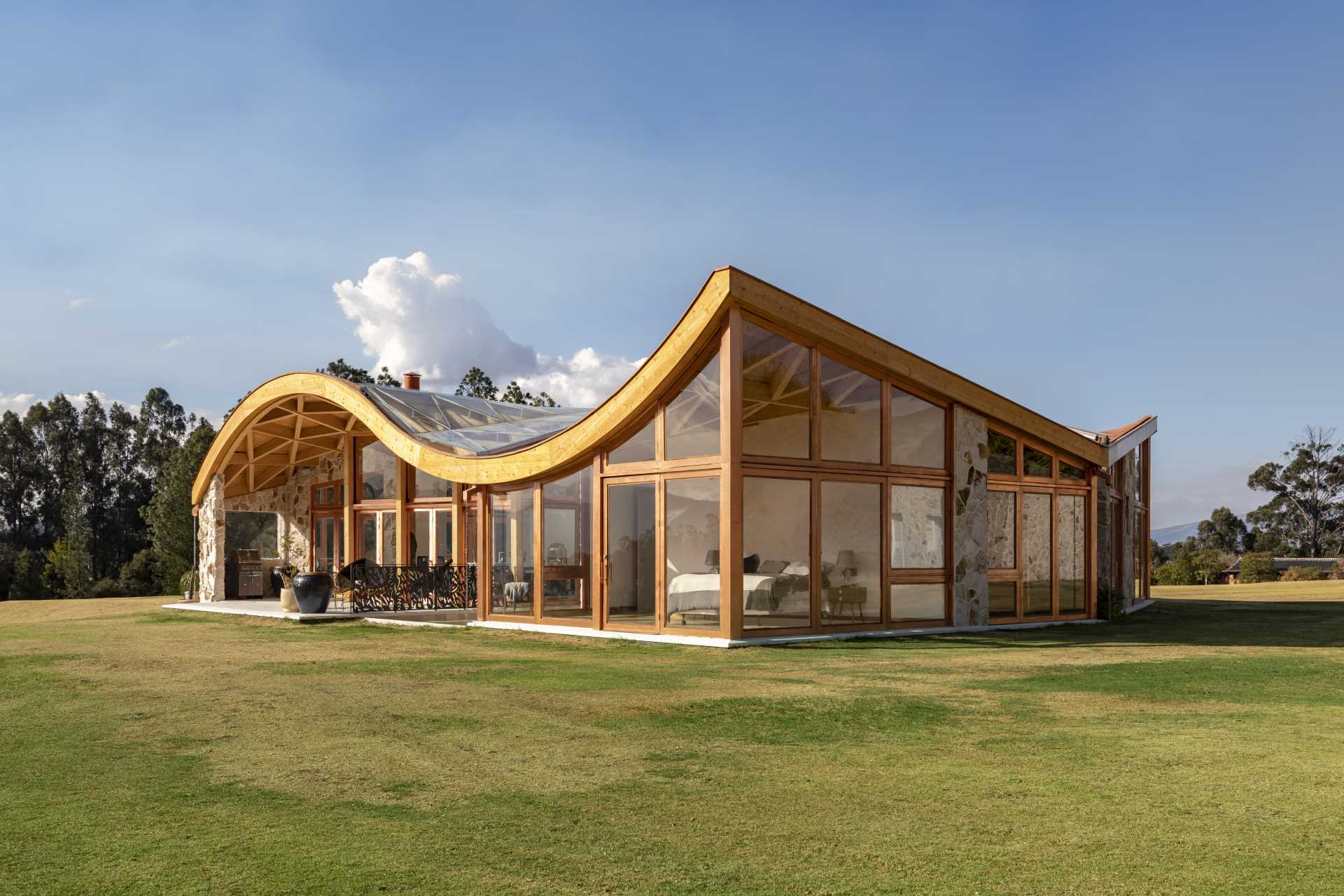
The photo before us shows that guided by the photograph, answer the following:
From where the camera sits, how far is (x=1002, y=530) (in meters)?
16.8

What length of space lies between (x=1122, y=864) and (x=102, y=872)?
4.16 metres

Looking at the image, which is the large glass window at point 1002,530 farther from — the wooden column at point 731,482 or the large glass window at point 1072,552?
the wooden column at point 731,482

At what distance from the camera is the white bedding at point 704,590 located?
46.6 feet

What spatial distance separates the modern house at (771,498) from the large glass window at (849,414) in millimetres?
30

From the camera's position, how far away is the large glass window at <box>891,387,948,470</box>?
15.7 m

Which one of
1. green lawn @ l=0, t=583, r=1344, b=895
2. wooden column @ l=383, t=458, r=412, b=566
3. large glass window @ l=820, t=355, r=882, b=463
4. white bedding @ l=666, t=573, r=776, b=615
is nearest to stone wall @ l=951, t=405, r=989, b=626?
large glass window @ l=820, t=355, r=882, b=463

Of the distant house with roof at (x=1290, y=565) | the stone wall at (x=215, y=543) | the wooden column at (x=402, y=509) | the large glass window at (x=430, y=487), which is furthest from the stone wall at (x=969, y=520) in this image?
the distant house with roof at (x=1290, y=565)

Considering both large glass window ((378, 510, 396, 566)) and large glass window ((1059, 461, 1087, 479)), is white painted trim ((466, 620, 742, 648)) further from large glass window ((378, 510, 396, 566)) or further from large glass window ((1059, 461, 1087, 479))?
large glass window ((1059, 461, 1087, 479))

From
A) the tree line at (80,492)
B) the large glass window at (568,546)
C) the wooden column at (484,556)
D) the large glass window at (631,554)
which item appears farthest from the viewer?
the tree line at (80,492)

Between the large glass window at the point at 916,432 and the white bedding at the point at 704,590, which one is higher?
the large glass window at the point at 916,432

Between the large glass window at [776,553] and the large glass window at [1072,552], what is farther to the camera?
the large glass window at [1072,552]

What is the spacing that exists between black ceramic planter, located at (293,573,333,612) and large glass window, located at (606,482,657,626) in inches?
275

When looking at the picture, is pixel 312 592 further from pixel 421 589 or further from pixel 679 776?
pixel 679 776

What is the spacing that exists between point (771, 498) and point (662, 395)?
2.11 meters
